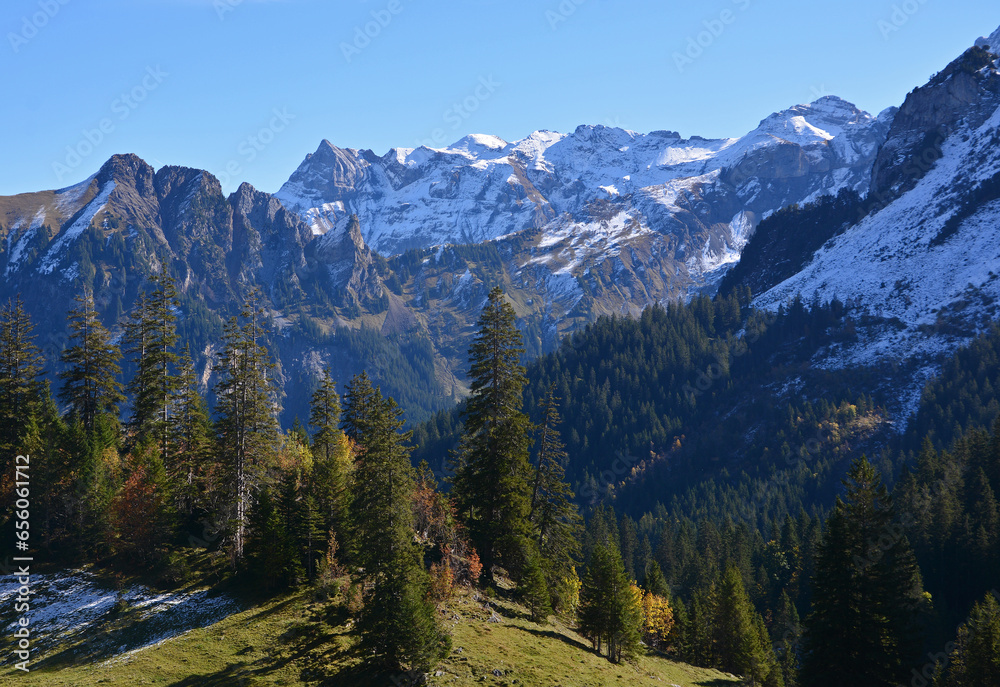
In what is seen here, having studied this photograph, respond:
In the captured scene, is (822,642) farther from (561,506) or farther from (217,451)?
(217,451)

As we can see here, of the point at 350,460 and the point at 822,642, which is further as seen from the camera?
the point at 350,460

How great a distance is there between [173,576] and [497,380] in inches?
1010

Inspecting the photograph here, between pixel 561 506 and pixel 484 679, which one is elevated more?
pixel 561 506

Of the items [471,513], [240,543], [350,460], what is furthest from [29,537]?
[471,513]

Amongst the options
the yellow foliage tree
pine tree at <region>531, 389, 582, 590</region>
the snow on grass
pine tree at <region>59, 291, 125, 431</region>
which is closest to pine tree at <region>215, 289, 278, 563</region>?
the snow on grass

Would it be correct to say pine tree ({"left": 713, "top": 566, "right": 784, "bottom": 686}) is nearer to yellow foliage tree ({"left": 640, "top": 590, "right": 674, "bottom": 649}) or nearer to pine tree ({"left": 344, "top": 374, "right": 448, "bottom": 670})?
yellow foliage tree ({"left": 640, "top": 590, "right": 674, "bottom": 649})

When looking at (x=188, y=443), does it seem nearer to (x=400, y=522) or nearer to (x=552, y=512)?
(x=400, y=522)

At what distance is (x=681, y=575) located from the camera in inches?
4250

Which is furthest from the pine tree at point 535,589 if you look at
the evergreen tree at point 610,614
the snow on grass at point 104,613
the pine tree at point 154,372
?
the pine tree at point 154,372

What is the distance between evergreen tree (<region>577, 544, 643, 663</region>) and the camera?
45.8m

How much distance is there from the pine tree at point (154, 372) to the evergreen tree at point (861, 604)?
160 feet

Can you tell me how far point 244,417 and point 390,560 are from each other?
731 inches

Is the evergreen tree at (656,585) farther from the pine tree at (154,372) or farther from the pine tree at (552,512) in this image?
the pine tree at (154,372)

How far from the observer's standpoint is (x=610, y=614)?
151ft
